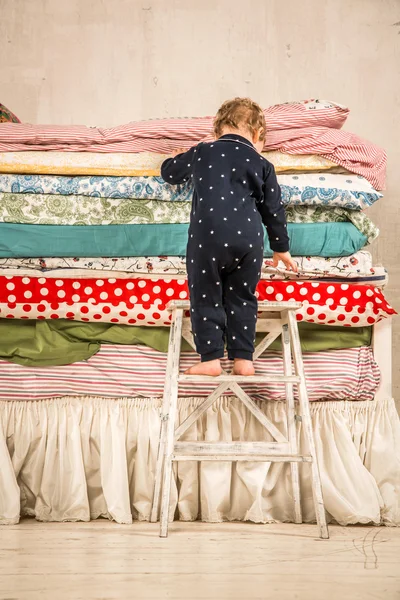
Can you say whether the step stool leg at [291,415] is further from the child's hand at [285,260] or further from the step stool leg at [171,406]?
the step stool leg at [171,406]

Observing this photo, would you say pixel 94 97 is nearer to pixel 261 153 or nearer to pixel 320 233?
pixel 261 153

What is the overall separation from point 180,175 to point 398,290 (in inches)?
49.2

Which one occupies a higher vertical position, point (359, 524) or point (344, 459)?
point (344, 459)

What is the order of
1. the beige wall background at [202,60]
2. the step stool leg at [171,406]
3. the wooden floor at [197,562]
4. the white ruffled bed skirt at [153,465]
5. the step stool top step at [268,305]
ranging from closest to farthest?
the wooden floor at [197,562], the step stool leg at [171,406], the step stool top step at [268,305], the white ruffled bed skirt at [153,465], the beige wall background at [202,60]

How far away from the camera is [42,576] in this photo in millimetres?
1433

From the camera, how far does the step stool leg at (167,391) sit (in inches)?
76.3

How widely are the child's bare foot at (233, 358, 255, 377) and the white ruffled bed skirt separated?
0.92 ft

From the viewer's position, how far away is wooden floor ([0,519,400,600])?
4.39 feet

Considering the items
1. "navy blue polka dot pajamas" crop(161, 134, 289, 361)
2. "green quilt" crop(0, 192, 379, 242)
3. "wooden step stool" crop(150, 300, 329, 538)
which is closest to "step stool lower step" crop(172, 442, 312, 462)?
"wooden step stool" crop(150, 300, 329, 538)

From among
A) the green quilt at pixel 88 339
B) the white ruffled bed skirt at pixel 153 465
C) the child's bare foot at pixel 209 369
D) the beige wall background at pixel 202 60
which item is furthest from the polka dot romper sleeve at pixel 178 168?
the beige wall background at pixel 202 60

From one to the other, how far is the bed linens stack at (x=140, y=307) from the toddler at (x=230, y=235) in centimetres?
16

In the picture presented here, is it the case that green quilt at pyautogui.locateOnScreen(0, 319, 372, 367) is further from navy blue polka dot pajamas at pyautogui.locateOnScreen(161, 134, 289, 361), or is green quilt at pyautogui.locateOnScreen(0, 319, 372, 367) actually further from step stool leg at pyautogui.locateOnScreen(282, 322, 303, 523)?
navy blue polka dot pajamas at pyautogui.locateOnScreen(161, 134, 289, 361)

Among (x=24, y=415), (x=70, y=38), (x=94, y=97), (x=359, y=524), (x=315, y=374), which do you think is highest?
(x=70, y=38)

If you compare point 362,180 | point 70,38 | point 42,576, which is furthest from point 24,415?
point 70,38
